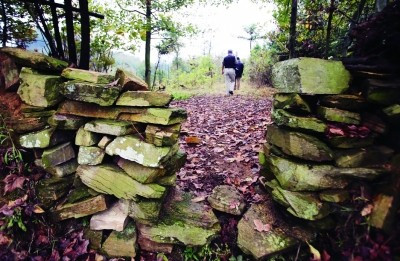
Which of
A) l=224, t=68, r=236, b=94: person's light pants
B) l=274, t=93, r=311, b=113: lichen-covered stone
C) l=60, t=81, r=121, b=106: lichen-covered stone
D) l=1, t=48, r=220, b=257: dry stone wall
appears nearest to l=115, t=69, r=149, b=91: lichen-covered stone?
l=1, t=48, r=220, b=257: dry stone wall

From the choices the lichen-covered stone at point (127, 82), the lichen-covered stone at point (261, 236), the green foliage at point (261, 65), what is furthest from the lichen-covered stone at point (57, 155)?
the green foliage at point (261, 65)

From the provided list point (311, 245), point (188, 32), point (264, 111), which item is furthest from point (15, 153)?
point (188, 32)

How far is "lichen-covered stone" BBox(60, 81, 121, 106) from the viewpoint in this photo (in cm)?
269

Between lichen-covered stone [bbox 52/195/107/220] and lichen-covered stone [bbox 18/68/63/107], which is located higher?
lichen-covered stone [bbox 18/68/63/107]

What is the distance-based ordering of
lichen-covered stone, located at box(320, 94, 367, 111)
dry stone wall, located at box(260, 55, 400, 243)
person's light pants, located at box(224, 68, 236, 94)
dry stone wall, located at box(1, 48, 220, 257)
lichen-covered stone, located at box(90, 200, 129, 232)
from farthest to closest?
person's light pants, located at box(224, 68, 236, 94) → lichen-covered stone, located at box(90, 200, 129, 232) → dry stone wall, located at box(1, 48, 220, 257) → lichen-covered stone, located at box(320, 94, 367, 111) → dry stone wall, located at box(260, 55, 400, 243)

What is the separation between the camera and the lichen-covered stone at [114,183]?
2801 millimetres

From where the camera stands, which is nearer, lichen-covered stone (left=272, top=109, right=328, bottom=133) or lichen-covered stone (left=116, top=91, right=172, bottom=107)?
lichen-covered stone (left=272, top=109, right=328, bottom=133)

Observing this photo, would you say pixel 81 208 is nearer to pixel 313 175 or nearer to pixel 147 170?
pixel 147 170

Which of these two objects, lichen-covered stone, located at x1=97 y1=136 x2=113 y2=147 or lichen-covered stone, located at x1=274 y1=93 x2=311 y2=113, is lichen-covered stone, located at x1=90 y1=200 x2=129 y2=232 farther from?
lichen-covered stone, located at x1=274 y1=93 x2=311 y2=113

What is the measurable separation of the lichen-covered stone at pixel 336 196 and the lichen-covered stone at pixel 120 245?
2.19 meters

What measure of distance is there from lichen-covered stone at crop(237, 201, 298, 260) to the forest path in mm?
298

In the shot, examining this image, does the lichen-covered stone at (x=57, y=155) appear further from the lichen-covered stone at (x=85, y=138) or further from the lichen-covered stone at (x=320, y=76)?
the lichen-covered stone at (x=320, y=76)

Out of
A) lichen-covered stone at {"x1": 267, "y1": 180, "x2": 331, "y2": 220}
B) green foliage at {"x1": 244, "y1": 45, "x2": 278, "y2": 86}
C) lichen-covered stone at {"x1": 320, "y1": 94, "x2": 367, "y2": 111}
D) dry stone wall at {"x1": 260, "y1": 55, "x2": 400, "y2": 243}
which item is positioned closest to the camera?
dry stone wall at {"x1": 260, "y1": 55, "x2": 400, "y2": 243}

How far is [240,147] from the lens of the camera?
15.8 feet
